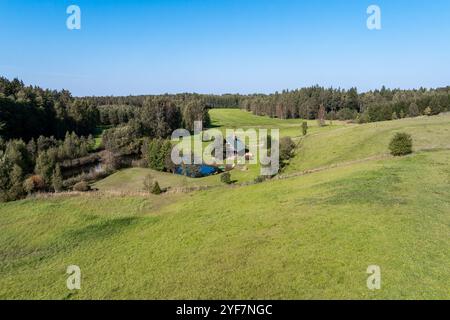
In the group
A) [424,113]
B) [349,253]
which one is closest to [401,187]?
[349,253]

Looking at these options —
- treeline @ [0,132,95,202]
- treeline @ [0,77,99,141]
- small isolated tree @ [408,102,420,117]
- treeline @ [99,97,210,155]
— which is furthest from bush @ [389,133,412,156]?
treeline @ [0,77,99,141]

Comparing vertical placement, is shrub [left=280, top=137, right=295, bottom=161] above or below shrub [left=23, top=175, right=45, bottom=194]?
above

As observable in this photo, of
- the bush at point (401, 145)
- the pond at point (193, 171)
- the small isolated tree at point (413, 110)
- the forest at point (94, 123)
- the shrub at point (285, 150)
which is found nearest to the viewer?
the bush at point (401, 145)

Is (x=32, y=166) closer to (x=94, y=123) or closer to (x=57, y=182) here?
(x=57, y=182)

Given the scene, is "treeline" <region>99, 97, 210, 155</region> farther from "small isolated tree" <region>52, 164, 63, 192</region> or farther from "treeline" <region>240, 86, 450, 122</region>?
"treeline" <region>240, 86, 450, 122</region>

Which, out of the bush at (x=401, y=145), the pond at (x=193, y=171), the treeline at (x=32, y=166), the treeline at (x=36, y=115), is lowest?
the pond at (x=193, y=171)

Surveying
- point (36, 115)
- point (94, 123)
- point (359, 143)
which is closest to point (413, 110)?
point (359, 143)

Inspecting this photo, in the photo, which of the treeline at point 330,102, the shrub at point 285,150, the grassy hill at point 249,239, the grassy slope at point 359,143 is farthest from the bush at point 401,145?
the treeline at point 330,102

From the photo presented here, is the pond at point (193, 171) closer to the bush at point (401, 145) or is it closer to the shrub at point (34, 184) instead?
the shrub at point (34, 184)
